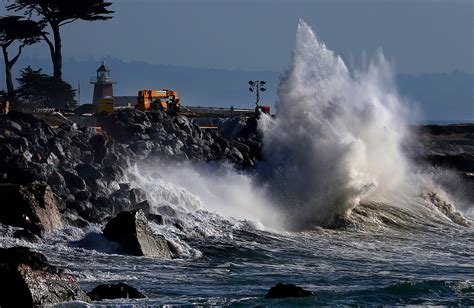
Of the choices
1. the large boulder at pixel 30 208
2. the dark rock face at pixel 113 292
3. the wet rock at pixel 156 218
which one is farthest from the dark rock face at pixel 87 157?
the dark rock face at pixel 113 292

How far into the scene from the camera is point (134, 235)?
94.8ft

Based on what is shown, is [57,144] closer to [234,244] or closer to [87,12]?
[234,244]

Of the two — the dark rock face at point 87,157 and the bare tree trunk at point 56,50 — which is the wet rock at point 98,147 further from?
the bare tree trunk at point 56,50

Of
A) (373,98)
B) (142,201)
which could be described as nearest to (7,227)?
(142,201)

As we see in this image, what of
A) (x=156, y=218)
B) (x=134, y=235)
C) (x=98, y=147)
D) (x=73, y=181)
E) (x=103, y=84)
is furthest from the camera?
(x=103, y=84)

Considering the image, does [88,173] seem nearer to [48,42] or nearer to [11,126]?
[11,126]

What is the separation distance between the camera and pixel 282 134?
151ft

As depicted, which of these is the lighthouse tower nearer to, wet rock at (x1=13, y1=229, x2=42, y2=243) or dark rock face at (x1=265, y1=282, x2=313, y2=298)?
wet rock at (x1=13, y1=229, x2=42, y2=243)

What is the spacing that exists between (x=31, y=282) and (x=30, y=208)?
7.98 m

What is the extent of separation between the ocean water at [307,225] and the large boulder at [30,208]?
36cm

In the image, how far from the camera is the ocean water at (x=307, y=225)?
2664 cm

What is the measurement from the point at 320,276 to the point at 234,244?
15.9 ft

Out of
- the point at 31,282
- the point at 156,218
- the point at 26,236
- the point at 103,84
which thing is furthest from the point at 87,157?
the point at 103,84

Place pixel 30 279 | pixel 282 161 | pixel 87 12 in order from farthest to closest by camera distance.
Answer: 1. pixel 87 12
2. pixel 282 161
3. pixel 30 279
